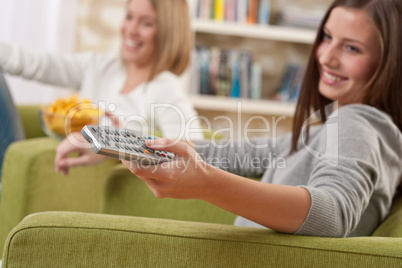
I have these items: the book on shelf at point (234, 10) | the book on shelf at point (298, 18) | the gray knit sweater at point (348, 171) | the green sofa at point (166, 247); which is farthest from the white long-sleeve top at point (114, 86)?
the book on shelf at point (298, 18)

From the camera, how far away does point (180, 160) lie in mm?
611

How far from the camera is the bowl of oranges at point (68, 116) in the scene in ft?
4.63

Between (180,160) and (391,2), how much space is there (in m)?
0.57

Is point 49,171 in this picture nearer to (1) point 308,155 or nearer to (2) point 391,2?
(1) point 308,155

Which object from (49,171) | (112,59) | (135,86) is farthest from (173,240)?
(112,59)

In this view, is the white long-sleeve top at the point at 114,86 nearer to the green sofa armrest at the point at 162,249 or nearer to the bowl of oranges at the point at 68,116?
the bowl of oranges at the point at 68,116

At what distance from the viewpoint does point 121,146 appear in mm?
602

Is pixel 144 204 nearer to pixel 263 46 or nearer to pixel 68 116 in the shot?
pixel 68 116

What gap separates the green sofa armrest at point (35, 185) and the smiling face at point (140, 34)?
59 centimetres

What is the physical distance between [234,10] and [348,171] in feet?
7.26

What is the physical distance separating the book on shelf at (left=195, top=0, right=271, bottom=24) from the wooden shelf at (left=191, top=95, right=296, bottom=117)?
43cm

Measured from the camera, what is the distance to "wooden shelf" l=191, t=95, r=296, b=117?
2.87 m

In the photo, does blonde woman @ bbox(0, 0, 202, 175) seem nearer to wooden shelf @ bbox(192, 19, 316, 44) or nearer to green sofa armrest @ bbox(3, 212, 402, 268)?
wooden shelf @ bbox(192, 19, 316, 44)

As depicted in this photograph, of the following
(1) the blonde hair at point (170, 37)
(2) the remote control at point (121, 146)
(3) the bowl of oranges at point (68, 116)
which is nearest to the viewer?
(2) the remote control at point (121, 146)
